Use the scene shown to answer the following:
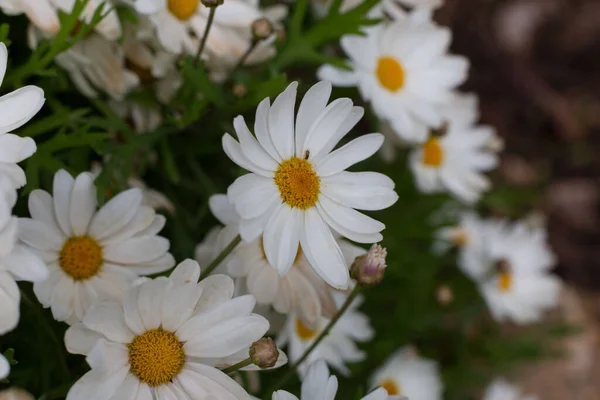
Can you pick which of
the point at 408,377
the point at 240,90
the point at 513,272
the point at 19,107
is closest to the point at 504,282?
the point at 513,272

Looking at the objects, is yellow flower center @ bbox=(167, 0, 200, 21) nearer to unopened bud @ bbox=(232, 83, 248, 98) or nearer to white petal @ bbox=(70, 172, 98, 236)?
unopened bud @ bbox=(232, 83, 248, 98)

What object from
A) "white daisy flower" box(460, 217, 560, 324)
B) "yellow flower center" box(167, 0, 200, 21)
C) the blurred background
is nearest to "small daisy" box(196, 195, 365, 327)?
"yellow flower center" box(167, 0, 200, 21)

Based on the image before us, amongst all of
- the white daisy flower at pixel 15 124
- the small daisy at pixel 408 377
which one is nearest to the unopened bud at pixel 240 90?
the white daisy flower at pixel 15 124

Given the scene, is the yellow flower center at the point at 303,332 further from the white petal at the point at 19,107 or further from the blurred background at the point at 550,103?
the blurred background at the point at 550,103

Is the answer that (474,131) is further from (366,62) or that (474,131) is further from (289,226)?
(289,226)

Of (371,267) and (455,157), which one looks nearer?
(371,267)

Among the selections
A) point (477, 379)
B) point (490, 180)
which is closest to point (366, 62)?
point (477, 379)

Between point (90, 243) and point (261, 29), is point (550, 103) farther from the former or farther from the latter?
point (90, 243)
